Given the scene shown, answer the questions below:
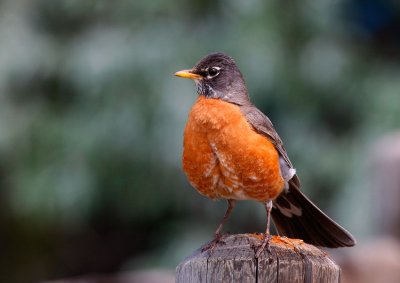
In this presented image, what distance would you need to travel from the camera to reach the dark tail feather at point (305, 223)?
3.60 metres

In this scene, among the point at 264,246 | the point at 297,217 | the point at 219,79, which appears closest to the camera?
the point at 264,246

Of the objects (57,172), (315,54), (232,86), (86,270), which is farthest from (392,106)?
(86,270)

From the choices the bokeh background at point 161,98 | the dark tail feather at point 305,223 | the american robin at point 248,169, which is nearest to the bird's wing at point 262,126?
the american robin at point 248,169

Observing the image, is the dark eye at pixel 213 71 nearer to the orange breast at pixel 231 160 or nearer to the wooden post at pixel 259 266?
the orange breast at pixel 231 160

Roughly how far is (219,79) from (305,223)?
2.60 feet

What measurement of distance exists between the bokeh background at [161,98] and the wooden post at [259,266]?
440cm

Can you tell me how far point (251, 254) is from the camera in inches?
108

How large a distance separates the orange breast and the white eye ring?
1.16ft

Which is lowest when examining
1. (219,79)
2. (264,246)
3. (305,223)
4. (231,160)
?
(305,223)

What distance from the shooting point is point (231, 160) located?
148 inches

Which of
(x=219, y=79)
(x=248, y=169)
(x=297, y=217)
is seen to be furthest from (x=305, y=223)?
(x=219, y=79)

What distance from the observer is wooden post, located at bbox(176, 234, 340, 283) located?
107 inches

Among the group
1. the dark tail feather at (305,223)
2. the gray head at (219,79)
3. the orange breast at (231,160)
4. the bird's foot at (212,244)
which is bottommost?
the dark tail feather at (305,223)

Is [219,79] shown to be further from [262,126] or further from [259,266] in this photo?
[259,266]
